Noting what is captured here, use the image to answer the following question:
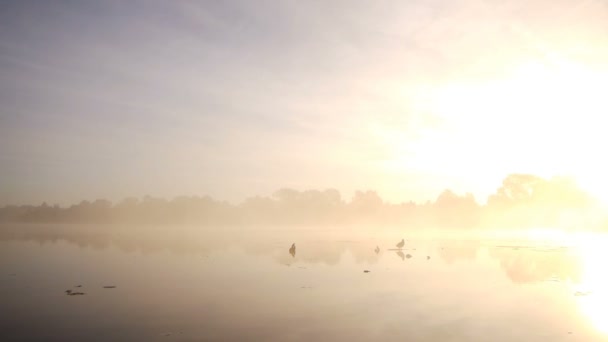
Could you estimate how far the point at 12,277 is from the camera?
2923cm

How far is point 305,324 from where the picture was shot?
19.2 m

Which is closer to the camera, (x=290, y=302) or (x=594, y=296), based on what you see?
(x=290, y=302)

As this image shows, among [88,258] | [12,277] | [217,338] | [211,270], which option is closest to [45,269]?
[12,277]

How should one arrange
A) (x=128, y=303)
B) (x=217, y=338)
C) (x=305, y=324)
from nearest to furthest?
1. (x=217, y=338)
2. (x=305, y=324)
3. (x=128, y=303)

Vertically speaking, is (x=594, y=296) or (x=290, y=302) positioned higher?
(x=290, y=302)

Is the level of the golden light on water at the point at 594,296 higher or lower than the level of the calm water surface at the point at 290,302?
lower

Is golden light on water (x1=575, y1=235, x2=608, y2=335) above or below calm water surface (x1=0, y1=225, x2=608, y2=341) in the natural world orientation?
below

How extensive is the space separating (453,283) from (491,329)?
14065mm

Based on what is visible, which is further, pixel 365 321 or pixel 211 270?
pixel 211 270

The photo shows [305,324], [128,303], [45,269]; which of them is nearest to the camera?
[305,324]

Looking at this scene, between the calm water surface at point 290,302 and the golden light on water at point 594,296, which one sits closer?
the calm water surface at point 290,302

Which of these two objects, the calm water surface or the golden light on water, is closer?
the calm water surface

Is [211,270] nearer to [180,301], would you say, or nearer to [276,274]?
[276,274]

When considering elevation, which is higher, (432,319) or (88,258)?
(88,258)
